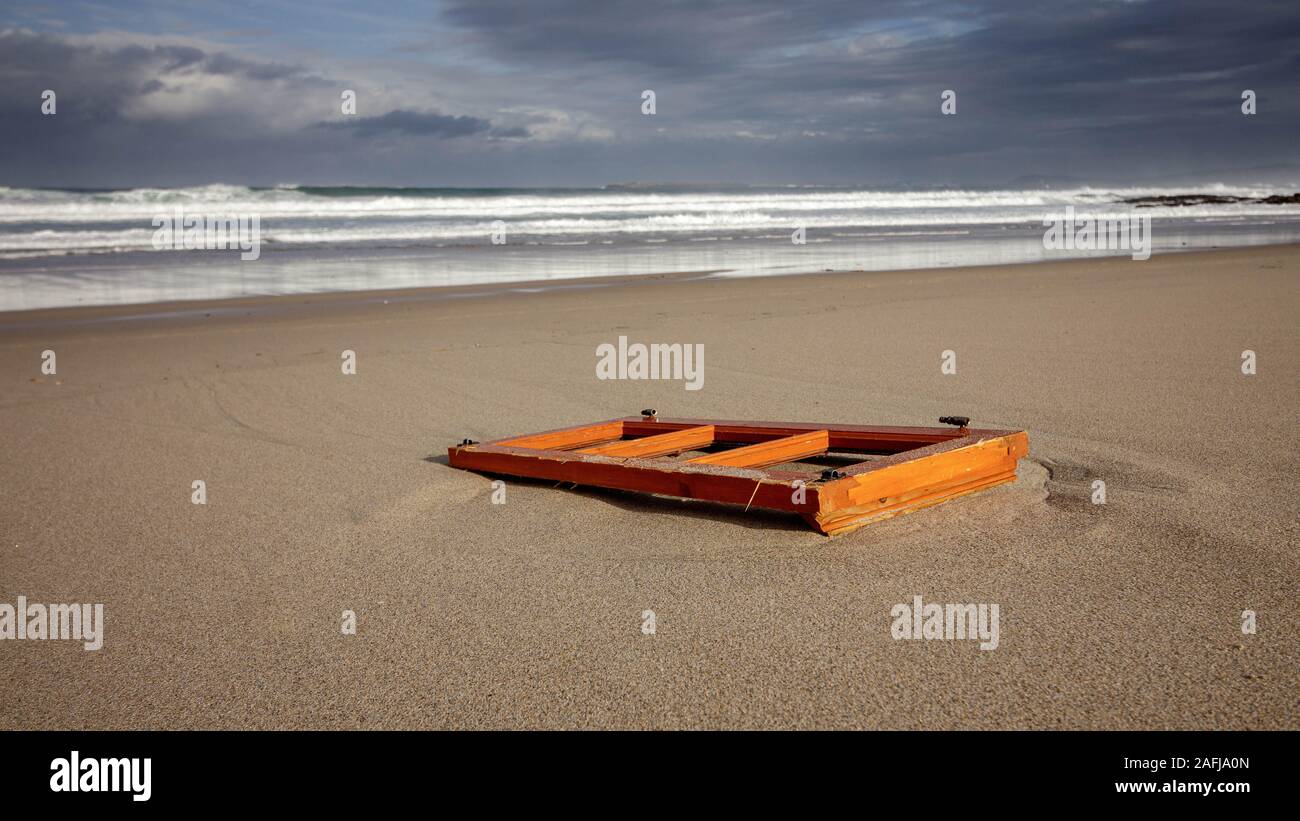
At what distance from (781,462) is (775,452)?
0.13 m

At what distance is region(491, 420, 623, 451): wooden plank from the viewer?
4.50 meters

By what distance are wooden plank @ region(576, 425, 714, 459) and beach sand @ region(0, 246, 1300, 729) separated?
438 millimetres

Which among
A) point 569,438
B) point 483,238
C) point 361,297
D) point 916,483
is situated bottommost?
point 916,483

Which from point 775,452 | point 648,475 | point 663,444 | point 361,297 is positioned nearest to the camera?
point 648,475

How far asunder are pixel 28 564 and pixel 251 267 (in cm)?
1466

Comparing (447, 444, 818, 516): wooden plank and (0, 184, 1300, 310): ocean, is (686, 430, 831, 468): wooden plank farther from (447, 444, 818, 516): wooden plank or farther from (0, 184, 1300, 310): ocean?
(0, 184, 1300, 310): ocean

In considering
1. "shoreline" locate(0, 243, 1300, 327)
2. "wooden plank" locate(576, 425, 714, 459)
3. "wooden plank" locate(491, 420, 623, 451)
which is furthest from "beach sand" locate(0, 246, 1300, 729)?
"shoreline" locate(0, 243, 1300, 327)

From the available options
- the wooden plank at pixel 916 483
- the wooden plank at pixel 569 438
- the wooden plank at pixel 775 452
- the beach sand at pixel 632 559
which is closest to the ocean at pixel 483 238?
the beach sand at pixel 632 559

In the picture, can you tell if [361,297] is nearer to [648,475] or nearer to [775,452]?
[775,452]

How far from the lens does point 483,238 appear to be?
2517 centimetres

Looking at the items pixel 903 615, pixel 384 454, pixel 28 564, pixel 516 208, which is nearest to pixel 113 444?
pixel 384 454

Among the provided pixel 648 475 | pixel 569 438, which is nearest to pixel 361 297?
pixel 569 438

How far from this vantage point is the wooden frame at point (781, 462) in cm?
336
